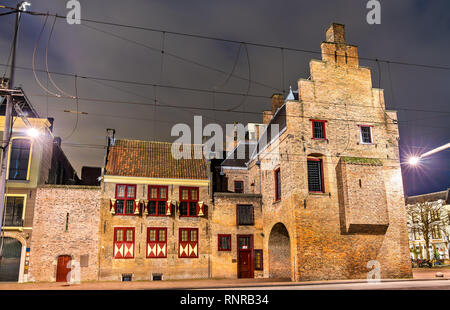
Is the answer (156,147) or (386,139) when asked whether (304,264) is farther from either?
(156,147)

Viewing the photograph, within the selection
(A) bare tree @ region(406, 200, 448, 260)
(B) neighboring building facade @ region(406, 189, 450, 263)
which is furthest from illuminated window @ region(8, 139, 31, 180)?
(B) neighboring building facade @ region(406, 189, 450, 263)

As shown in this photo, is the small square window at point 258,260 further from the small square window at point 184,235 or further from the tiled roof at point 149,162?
the tiled roof at point 149,162

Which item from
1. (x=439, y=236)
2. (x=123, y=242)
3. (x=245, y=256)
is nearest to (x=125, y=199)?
(x=123, y=242)

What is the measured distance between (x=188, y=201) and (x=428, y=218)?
1457 inches

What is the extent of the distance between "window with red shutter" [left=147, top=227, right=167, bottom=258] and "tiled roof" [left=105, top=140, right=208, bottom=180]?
12.6 ft

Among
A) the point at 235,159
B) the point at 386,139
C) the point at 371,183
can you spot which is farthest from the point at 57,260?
the point at 386,139

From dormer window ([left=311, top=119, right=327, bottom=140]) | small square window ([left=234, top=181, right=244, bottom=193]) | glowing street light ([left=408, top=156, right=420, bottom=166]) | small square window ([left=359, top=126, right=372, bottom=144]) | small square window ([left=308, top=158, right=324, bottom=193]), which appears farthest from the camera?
small square window ([left=234, top=181, right=244, bottom=193])

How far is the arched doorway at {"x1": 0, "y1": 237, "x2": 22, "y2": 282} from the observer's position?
22920mm

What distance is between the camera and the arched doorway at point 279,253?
82.9 ft

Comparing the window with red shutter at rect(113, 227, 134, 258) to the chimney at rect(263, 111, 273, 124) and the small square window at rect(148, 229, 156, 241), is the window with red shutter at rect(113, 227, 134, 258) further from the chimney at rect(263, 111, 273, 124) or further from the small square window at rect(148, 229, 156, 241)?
the chimney at rect(263, 111, 273, 124)

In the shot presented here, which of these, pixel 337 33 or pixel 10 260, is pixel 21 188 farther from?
pixel 337 33

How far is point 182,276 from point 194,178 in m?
6.85

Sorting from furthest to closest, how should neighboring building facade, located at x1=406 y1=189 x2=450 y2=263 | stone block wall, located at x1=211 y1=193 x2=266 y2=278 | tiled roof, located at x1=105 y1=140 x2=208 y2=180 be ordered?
neighboring building facade, located at x1=406 y1=189 x2=450 y2=263 < tiled roof, located at x1=105 y1=140 x2=208 y2=180 < stone block wall, located at x1=211 y1=193 x2=266 y2=278

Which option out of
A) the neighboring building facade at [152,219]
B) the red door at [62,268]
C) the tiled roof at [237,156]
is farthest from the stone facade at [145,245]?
the tiled roof at [237,156]
